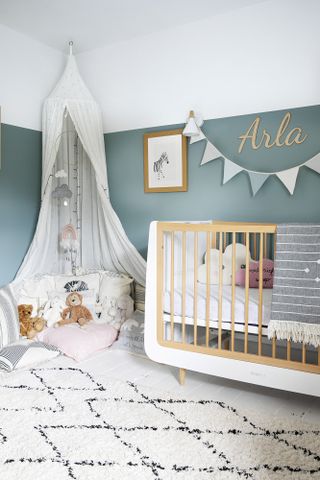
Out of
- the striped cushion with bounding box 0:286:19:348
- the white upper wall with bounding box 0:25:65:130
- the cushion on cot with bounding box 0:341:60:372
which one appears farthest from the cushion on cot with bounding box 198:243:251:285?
the white upper wall with bounding box 0:25:65:130

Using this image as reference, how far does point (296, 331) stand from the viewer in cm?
219

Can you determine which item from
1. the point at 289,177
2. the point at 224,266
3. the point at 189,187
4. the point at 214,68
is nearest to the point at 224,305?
the point at 224,266

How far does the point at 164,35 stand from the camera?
3.51m

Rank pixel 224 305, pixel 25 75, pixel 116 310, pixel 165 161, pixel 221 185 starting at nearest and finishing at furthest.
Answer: pixel 224 305 → pixel 221 185 → pixel 116 310 → pixel 165 161 → pixel 25 75

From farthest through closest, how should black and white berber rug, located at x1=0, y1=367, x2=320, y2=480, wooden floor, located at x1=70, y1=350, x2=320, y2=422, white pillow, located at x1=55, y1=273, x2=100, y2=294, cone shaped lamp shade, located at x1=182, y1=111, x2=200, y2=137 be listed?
white pillow, located at x1=55, y1=273, x2=100, y2=294 → cone shaped lamp shade, located at x1=182, y1=111, x2=200, y2=137 → wooden floor, located at x1=70, y1=350, x2=320, y2=422 → black and white berber rug, located at x1=0, y1=367, x2=320, y2=480

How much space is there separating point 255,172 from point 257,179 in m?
0.05

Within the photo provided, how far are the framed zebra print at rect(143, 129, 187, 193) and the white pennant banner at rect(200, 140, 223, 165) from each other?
182 millimetres

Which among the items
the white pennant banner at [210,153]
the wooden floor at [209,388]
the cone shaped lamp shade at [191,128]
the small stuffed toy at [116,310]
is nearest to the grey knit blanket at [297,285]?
the wooden floor at [209,388]

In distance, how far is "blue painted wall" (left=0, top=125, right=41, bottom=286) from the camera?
359cm

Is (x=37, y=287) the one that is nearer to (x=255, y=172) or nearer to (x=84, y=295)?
(x=84, y=295)

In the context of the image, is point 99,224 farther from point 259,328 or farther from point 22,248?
point 259,328

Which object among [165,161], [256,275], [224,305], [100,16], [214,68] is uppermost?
[100,16]

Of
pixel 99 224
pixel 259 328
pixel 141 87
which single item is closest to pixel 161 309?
pixel 259 328

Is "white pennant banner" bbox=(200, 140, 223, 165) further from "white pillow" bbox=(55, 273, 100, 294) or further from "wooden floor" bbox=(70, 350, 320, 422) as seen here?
"wooden floor" bbox=(70, 350, 320, 422)
